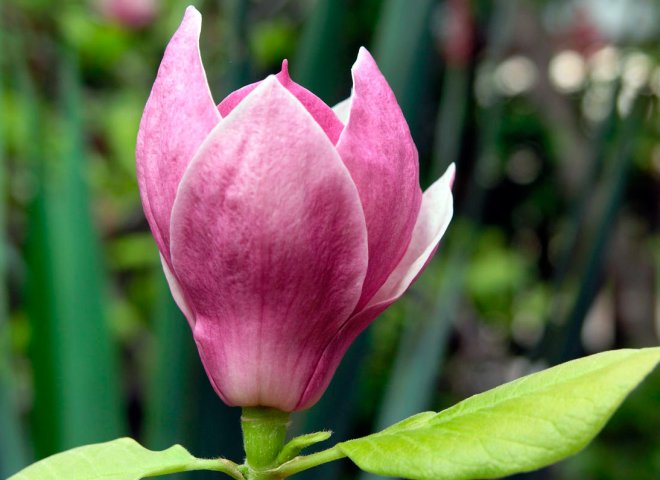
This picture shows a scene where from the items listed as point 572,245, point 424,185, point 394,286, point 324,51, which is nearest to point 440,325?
point 572,245

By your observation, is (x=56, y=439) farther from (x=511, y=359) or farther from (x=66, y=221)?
(x=511, y=359)

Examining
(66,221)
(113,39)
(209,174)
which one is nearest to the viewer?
(209,174)

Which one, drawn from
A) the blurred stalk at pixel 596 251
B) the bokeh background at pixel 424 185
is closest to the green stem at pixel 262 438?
the bokeh background at pixel 424 185

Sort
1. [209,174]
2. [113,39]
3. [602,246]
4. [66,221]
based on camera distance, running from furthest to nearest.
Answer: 1. [113,39]
2. [66,221]
3. [602,246]
4. [209,174]

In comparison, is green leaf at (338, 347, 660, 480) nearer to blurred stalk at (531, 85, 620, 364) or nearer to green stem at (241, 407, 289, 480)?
green stem at (241, 407, 289, 480)

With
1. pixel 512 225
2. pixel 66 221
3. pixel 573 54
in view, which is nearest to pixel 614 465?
pixel 512 225

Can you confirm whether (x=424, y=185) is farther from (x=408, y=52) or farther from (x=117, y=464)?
(x=117, y=464)

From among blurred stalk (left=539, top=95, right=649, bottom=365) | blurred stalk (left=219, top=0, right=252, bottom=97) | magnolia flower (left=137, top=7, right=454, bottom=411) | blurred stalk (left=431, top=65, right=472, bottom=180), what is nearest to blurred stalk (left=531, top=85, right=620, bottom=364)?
blurred stalk (left=539, top=95, right=649, bottom=365)
